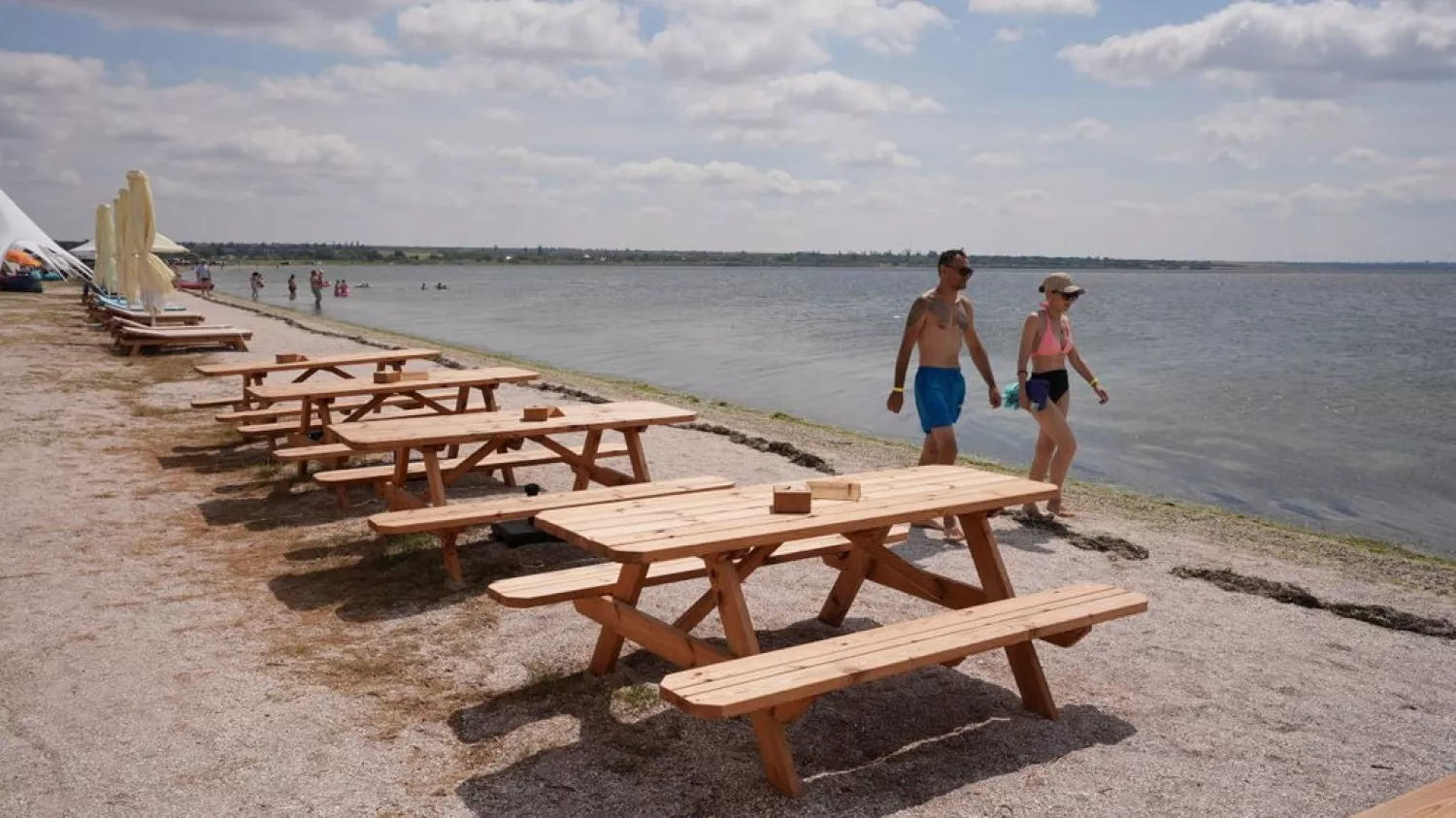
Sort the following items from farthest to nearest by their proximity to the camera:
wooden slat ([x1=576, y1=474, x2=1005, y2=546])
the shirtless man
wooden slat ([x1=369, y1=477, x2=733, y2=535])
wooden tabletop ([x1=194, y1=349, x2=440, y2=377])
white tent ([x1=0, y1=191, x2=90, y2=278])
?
white tent ([x1=0, y1=191, x2=90, y2=278])
wooden tabletop ([x1=194, y1=349, x2=440, y2=377])
the shirtless man
wooden slat ([x1=369, y1=477, x2=733, y2=535])
wooden slat ([x1=576, y1=474, x2=1005, y2=546])

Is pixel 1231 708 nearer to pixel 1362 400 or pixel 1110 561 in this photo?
pixel 1110 561

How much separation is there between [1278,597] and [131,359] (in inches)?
606

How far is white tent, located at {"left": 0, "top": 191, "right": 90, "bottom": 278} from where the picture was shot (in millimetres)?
29875

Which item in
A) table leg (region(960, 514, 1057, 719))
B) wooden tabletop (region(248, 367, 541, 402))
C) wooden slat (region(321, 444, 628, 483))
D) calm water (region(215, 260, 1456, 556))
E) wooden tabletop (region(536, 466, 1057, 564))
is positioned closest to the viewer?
wooden tabletop (region(536, 466, 1057, 564))

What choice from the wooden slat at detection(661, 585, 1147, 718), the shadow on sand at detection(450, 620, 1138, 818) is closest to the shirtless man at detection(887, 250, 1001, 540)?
the shadow on sand at detection(450, 620, 1138, 818)

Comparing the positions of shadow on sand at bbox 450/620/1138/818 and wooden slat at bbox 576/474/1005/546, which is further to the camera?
wooden slat at bbox 576/474/1005/546

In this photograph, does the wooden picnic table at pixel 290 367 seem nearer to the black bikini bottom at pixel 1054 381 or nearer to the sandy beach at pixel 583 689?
the sandy beach at pixel 583 689

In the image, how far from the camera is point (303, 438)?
797cm

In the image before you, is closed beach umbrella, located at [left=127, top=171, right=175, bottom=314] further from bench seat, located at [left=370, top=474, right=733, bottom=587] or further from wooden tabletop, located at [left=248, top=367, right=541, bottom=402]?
bench seat, located at [left=370, top=474, right=733, bottom=587]

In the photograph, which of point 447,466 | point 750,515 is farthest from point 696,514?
point 447,466

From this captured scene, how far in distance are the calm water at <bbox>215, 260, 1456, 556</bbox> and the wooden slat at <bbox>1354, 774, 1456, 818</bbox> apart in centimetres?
882

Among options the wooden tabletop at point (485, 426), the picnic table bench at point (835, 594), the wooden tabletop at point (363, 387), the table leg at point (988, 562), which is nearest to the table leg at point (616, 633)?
the picnic table bench at point (835, 594)

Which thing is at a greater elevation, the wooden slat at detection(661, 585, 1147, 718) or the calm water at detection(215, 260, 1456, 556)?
the wooden slat at detection(661, 585, 1147, 718)

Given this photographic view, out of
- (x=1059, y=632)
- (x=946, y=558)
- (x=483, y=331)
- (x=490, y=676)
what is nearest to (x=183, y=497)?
(x=490, y=676)
